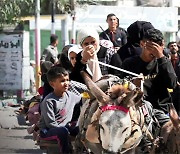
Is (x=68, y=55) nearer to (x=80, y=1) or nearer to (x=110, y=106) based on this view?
(x=110, y=106)

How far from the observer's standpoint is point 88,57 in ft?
25.5

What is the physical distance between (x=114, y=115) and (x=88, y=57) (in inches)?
60.8

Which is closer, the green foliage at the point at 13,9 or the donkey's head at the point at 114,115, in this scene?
the donkey's head at the point at 114,115

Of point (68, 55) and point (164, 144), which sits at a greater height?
point (68, 55)

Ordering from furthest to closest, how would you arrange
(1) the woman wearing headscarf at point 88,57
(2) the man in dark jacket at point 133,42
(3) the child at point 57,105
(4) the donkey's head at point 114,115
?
(2) the man in dark jacket at point 133,42, (3) the child at point 57,105, (1) the woman wearing headscarf at point 88,57, (4) the donkey's head at point 114,115

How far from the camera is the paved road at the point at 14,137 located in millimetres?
12582

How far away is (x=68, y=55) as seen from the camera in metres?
8.70

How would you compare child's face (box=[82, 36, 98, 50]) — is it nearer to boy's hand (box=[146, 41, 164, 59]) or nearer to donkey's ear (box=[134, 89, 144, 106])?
boy's hand (box=[146, 41, 164, 59])

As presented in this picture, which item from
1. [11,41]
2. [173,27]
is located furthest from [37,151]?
[173,27]

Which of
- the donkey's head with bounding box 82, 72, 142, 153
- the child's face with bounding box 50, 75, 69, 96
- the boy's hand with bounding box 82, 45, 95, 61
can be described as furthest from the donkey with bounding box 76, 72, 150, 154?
the child's face with bounding box 50, 75, 69, 96

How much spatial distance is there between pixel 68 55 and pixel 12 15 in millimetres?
14737

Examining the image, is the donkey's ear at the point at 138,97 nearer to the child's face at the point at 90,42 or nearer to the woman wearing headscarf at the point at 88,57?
the woman wearing headscarf at the point at 88,57

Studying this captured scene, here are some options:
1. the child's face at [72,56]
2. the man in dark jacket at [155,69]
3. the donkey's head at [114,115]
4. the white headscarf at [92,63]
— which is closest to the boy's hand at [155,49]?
the man in dark jacket at [155,69]

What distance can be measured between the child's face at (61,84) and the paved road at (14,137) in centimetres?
410
